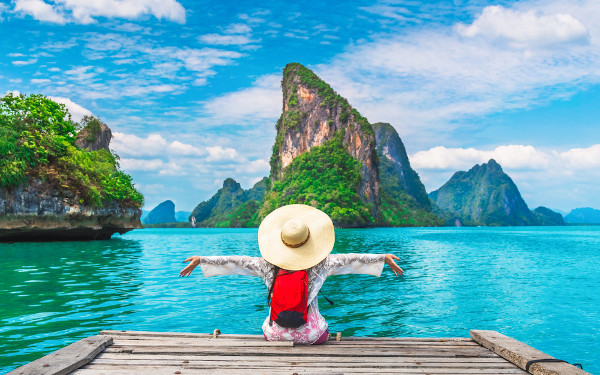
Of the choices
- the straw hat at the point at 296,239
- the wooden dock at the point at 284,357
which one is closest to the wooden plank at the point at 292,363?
the wooden dock at the point at 284,357

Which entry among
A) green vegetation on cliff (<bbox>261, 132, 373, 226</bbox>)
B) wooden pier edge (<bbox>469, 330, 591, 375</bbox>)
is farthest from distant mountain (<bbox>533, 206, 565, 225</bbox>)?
wooden pier edge (<bbox>469, 330, 591, 375</bbox>)

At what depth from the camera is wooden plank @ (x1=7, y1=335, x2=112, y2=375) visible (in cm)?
270

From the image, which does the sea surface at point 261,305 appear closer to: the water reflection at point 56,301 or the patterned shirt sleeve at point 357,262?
the water reflection at point 56,301

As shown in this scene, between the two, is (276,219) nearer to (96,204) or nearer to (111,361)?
(111,361)

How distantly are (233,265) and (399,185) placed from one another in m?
136

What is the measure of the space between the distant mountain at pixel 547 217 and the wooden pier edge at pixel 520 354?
188m

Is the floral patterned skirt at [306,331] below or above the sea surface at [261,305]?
above

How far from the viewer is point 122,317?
24.3ft

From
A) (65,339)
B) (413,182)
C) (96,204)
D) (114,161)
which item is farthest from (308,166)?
(65,339)

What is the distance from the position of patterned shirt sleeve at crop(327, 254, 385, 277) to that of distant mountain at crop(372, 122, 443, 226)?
334 feet

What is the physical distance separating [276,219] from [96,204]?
90.0ft

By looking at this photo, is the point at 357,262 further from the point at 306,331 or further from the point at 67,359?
the point at 67,359

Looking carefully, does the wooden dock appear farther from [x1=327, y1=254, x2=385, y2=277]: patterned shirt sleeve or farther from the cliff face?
the cliff face

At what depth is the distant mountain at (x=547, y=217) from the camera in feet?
557
